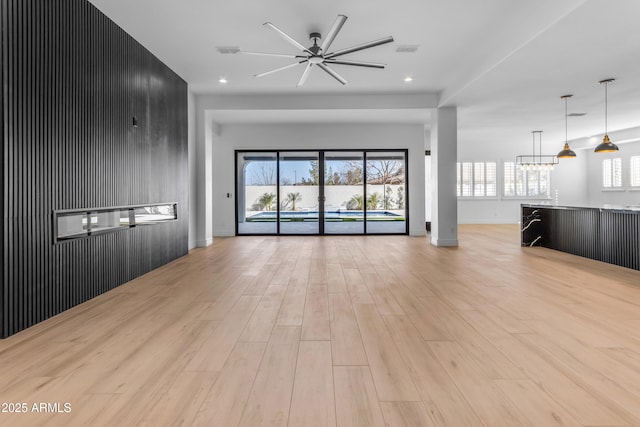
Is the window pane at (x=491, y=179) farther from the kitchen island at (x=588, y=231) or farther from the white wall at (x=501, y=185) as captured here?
the kitchen island at (x=588, y=231)

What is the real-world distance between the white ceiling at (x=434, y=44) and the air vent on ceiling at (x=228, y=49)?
0.12 metres

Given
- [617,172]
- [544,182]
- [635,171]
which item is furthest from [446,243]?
[617,172]

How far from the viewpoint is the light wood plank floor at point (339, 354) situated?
63.9 inches

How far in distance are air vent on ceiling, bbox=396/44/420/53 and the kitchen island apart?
379cm

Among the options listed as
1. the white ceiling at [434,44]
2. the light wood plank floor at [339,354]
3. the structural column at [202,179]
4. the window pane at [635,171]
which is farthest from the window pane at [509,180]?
the structural column at [202,179]

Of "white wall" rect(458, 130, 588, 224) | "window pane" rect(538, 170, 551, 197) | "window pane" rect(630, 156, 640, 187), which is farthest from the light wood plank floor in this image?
"window pane" rect(538, 170, 551, 197)

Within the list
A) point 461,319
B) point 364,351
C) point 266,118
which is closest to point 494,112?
point 266,118

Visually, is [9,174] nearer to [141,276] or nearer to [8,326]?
[8,326]

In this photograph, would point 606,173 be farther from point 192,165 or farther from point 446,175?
point 192,165

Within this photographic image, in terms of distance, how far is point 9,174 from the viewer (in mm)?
2604

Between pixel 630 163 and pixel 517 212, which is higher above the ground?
pixel 630 163

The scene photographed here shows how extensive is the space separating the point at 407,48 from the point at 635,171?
33.5ft

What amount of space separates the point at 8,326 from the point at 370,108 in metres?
6.34

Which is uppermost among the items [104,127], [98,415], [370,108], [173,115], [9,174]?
[370,108]
